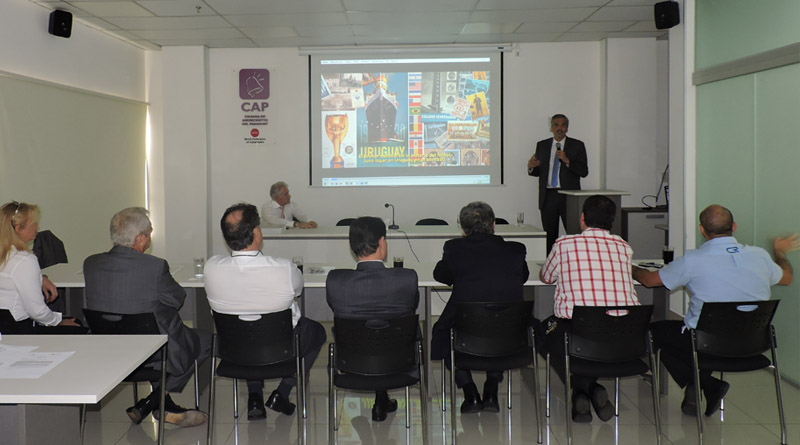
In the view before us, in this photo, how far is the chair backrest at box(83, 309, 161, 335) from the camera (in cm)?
312

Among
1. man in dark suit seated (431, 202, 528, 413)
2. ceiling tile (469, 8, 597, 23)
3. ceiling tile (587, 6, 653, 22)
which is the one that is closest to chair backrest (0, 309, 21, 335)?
man in dark suit seated (431, 202, 528, 413)

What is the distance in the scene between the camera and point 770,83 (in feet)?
14.5

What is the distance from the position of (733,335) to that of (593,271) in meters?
0.73

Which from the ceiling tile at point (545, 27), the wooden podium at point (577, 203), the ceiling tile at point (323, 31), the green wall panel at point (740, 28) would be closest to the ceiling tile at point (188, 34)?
the ceiling tile at point (323, 31)

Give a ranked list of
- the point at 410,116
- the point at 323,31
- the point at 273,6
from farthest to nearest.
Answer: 1. the point at 410,116
2. the point at 323,31
3. the point at 273,6

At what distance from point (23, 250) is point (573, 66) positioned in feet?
22.9

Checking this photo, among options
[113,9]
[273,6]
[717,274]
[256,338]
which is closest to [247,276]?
[256,338]

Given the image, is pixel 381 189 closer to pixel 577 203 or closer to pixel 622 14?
pixel 577 203

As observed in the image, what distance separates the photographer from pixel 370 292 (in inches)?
125

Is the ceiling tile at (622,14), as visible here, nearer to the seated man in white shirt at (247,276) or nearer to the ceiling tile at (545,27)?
the ceiling tile at (545,27)

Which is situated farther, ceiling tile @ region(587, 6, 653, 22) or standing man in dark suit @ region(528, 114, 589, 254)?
standing man in dark suit @ region(528, 114, 589, 254)

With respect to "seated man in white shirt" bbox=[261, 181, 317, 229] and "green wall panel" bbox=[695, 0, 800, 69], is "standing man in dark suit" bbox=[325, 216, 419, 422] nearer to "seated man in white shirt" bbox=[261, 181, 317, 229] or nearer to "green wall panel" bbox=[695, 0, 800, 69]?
"green wall panel" bbox=[695, 0, 800, 69]

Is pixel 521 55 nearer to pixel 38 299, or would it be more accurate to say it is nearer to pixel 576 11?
pixel 576 11

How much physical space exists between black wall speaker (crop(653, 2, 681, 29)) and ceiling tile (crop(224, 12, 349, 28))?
3057mm
